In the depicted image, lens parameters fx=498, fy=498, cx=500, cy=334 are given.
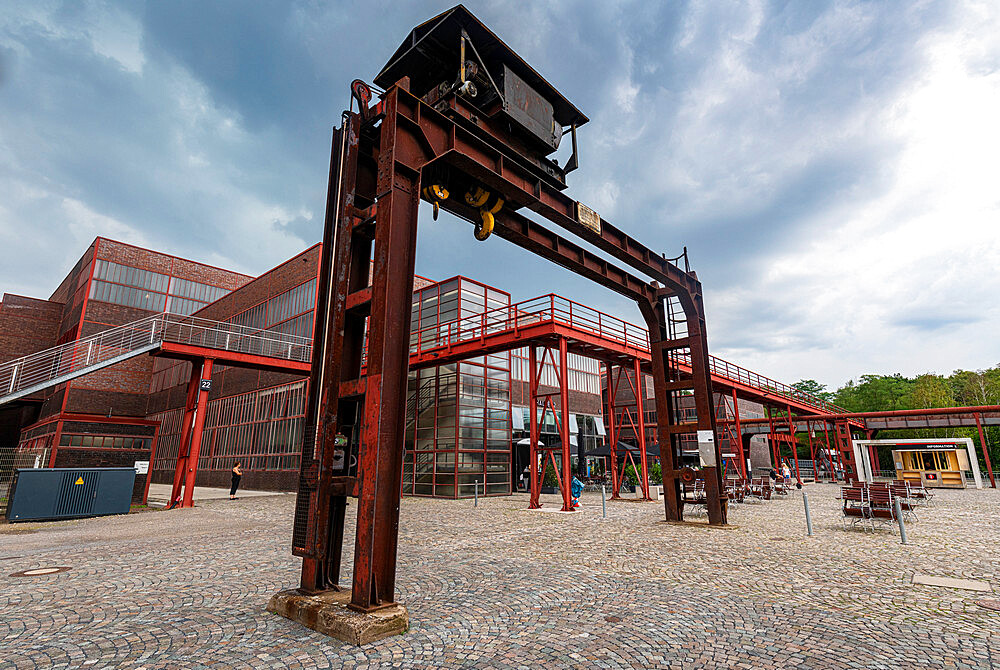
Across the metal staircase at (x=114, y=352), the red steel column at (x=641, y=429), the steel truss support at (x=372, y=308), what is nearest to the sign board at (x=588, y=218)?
the steel truss support at (x=372, y=308)

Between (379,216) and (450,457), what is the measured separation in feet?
55.6

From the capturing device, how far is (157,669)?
12.0ft

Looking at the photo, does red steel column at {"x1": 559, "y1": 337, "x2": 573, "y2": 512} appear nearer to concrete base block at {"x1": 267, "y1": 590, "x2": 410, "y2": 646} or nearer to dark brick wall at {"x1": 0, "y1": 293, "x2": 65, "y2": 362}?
concrete base block at {"x1": 267, "y1": 590, "x2": 410, "y2": 646}

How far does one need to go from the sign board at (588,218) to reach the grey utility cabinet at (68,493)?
47.9ft

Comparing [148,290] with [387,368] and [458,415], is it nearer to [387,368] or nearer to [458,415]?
[458,415]

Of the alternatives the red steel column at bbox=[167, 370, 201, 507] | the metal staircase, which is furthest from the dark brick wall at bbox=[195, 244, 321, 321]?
the red steel column at bbox=[167, 370, 201, 507]

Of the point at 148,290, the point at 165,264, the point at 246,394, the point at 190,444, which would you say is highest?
the point at 165,264

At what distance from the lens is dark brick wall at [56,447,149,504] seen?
797 inches

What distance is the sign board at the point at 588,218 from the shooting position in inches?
356

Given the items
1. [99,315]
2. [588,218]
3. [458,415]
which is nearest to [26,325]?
[99,315]

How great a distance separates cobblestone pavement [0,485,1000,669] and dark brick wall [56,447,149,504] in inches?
442

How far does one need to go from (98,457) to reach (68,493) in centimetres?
1346

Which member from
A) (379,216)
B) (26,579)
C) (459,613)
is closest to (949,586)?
(459,613)

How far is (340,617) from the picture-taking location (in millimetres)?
4332
